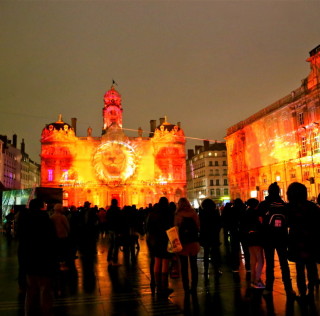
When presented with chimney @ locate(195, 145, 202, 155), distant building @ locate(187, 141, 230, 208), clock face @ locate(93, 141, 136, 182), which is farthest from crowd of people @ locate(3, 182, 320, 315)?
chimney @ locate(195, 145, 202, 155)

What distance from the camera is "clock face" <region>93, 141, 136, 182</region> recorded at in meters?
58.2

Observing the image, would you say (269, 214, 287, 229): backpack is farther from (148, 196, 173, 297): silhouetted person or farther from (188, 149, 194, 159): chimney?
(188, 149, 194, 159): chimney

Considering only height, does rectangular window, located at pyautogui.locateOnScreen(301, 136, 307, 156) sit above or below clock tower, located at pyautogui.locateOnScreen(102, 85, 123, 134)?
below

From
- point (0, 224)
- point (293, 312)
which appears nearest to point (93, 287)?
point (293, 312)

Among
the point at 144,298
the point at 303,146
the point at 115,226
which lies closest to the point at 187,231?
the point at 144,298

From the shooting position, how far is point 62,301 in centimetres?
716

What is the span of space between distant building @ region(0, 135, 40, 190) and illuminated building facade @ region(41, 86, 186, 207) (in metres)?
11.3

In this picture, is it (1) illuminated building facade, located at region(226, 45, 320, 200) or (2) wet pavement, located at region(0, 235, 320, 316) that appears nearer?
(2) wet pavement, located at region(0, 235, 320, 316)

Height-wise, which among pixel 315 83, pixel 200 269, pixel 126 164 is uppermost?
pixel 315 83

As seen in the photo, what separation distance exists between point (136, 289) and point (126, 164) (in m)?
50.7

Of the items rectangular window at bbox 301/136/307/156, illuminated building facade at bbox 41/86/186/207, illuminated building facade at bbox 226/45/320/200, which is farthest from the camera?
illuminated building facade at bbox 41/86/186/207

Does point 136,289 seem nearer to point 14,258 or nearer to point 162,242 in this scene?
point 162,242

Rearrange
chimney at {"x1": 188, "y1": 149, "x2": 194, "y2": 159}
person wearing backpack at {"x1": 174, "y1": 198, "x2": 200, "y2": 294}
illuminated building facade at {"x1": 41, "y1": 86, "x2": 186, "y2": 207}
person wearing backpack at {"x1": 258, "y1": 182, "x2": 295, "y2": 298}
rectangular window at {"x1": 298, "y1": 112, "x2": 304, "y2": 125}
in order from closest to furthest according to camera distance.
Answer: person wearing backpack at {"x1": 258, "y1": 182, "x2": 295, "y2": 298} < person wearing backpack at {"x1": 174, "y1": 198, "x2": 200, "y2": 294} < rectangular window at {"x1": 298, "y1": 112, "x2": 304, "y2": 125} < illuminated building facade at {"x1": 41, "y1": 86, "x2": 186, "y2": 207} < chimney at {"x1": 188, "y1": 149, "x2": 194, "y2": 159}

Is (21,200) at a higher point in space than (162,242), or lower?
higher
